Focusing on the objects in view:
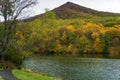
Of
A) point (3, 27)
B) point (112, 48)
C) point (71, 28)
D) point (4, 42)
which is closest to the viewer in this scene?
point (4, 42)

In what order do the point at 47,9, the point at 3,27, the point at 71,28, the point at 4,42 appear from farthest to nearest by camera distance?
the point at 71,28 < the point at 47,9 < the point at 3,27 < the point at 4,42

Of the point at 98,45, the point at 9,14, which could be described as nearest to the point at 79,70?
the point at 9,14

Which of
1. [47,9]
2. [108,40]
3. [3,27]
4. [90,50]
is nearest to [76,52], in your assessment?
[90,50]

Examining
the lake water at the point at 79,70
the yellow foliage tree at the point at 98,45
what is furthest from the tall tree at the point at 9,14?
the yellow foliage tree at the point at 98,45

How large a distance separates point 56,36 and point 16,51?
369 feet

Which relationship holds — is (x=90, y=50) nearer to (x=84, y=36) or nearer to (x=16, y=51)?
(x=84, y=36)

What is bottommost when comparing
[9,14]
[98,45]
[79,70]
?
[98,45]

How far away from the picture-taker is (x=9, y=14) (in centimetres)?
5094

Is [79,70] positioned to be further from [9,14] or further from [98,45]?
[98,45]

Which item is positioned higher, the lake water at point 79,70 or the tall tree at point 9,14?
the tall tree at point 9,14

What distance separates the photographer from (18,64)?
51.8 meters

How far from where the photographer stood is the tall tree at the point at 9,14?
49906 mm

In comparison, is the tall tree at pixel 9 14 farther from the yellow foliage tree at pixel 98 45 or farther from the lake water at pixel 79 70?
the yellow foliage tree at pixel 98 45

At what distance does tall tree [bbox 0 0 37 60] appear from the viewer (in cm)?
4991
